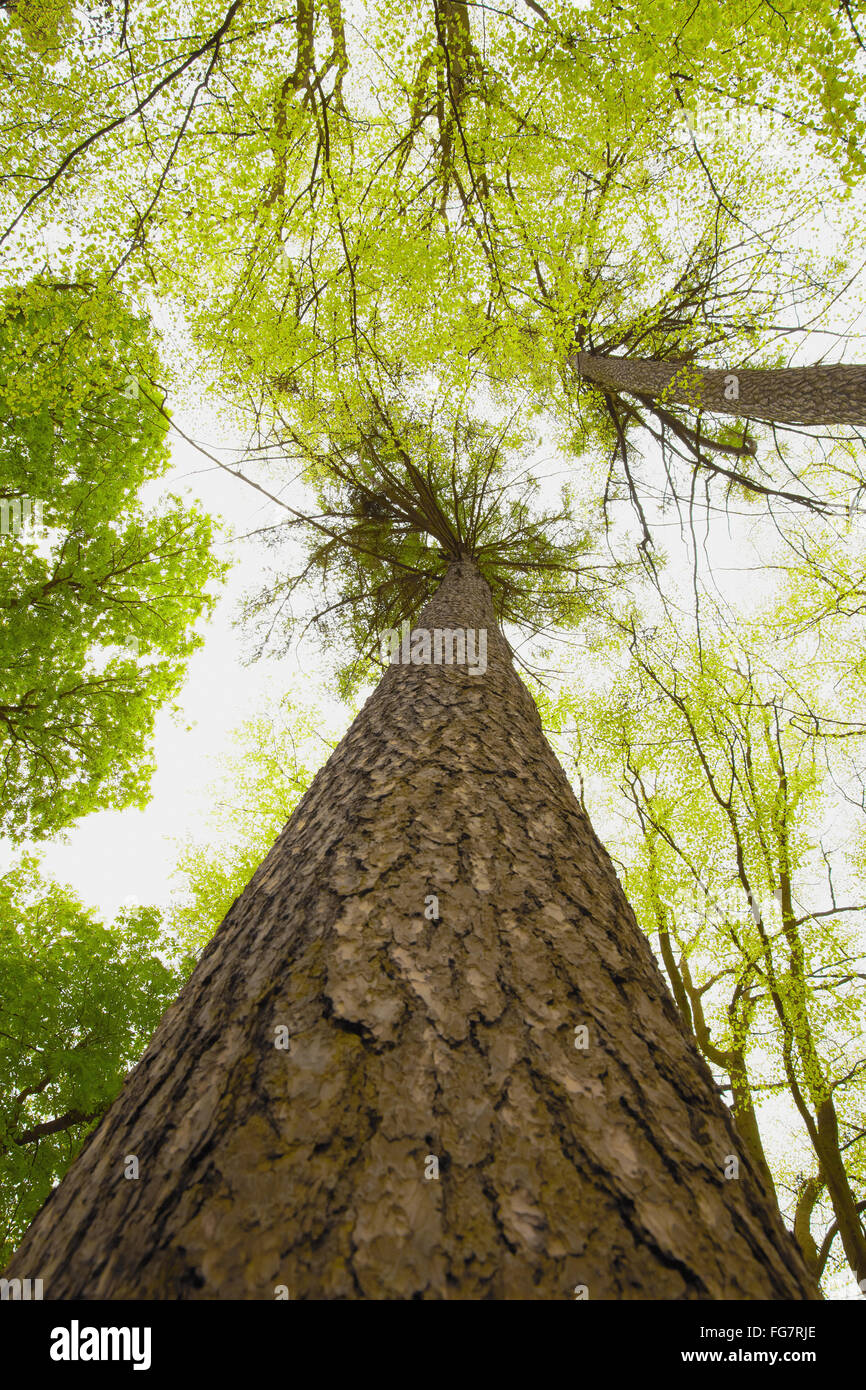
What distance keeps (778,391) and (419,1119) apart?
6.47m

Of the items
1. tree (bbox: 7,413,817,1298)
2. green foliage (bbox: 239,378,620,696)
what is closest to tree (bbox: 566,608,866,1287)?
green foliage (bbox: 239,378,620,696)

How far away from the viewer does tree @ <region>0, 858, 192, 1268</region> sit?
601cm

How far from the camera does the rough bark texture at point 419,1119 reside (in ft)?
2.58

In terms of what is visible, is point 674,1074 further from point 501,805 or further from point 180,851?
point 180,851

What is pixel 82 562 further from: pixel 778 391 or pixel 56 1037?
pixel 778 391

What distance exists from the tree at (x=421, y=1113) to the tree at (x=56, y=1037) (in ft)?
21.5

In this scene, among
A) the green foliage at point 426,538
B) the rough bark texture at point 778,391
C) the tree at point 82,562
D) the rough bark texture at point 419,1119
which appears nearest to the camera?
the rough bark texture at point 419,1119

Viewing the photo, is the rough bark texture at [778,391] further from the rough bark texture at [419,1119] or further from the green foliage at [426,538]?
the rough bark texture at [419,1119]

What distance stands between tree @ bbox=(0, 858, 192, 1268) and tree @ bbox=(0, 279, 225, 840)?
1596 millimetres

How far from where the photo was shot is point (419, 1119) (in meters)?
0.96

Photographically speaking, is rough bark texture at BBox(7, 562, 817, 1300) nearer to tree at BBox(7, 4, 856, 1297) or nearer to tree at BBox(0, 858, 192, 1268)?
tree at BBox(7, 4, 856, 1297)

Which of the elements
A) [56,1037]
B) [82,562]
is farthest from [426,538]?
[56,1037]

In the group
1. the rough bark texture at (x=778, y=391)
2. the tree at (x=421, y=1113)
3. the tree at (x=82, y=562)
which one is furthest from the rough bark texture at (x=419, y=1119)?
the tree at (x=82, y=562)

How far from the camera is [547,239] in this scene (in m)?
5.27
